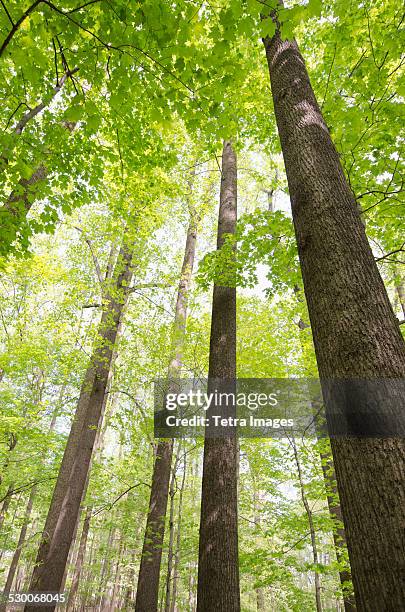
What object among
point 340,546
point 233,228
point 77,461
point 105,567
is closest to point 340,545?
point 340,546

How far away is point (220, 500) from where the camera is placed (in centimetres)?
429

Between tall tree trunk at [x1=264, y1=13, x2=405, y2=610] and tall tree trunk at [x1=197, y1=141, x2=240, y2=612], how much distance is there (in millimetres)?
3002

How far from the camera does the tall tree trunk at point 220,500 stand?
381 cm

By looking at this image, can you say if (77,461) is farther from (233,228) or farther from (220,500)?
(233,228)

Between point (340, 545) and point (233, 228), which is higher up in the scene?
point (233, 228)

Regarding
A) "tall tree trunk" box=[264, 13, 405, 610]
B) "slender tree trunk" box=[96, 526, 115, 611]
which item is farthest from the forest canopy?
"slender tree trunk" box=[96, 526, 115, 611]

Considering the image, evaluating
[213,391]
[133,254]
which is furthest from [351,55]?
[133,254]

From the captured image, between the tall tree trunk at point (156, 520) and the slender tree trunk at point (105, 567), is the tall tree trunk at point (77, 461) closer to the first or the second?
the tall tree trunk at point (156, 520)

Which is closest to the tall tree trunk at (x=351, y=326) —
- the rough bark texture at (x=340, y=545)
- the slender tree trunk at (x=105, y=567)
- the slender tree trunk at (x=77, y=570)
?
the rough bark texture at (x=340, y=545)

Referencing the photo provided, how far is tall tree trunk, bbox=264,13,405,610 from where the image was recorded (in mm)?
1403

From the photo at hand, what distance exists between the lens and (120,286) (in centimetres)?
952

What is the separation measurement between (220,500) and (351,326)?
3326mm

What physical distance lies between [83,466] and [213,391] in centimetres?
429

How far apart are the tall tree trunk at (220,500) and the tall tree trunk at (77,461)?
3.61m
